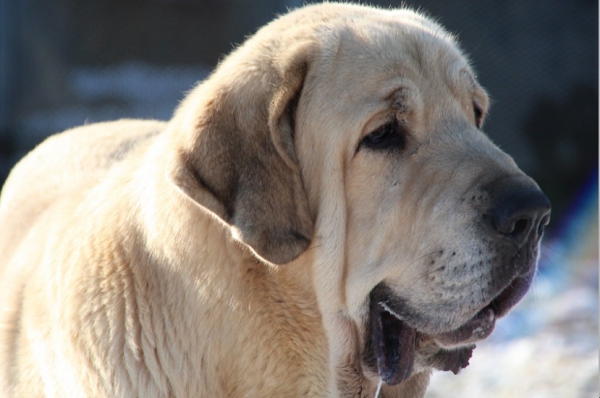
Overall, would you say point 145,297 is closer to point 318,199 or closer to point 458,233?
point 318,199

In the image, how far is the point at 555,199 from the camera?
28.6 feet

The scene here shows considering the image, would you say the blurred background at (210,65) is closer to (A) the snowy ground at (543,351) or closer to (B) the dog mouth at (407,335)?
(A) the snowy ground at (543,351)

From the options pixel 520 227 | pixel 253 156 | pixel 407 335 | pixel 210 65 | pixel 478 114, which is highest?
pixel 253 156

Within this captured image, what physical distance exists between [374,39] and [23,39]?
22.1ft

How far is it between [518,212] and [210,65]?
22.9 ft

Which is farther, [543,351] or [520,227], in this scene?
[543,351]

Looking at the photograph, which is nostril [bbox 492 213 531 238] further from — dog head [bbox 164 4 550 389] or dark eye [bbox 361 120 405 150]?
dark eye [bbox 361 120 405 150]

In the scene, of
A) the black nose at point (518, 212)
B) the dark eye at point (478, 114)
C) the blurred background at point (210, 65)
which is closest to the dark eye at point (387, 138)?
the black nose at point (518, 212)

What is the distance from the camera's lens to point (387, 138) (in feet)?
9.25

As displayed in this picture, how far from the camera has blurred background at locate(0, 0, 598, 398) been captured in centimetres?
876

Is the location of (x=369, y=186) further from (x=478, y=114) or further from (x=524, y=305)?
(x=524, y=305)

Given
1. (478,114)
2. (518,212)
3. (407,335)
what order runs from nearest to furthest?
(518,212) → (407,335) → (478,114)

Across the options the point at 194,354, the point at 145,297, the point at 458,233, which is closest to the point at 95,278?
the point at 145,297

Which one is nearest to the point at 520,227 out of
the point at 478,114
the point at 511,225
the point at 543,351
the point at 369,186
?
the point at 511,225
